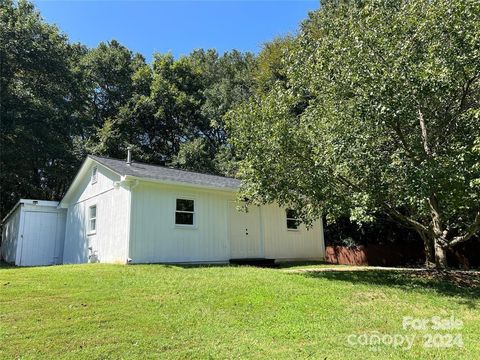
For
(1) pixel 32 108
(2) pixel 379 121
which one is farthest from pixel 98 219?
(1) pixel 32 108

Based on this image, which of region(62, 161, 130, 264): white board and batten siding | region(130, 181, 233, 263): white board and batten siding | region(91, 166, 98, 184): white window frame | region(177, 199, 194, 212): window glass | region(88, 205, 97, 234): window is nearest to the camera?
region(130, 181, 233, 263): white board and batten siding

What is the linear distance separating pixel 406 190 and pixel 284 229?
830 centimetres

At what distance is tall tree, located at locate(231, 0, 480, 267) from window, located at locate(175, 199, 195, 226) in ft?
9.21

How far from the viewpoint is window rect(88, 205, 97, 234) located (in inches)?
593

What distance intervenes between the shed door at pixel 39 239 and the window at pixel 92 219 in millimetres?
3422

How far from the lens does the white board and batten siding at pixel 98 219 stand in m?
12.7

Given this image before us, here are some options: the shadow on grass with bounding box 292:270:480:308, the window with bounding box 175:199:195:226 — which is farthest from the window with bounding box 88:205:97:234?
the shadow on grass with bounding box 292:270:480:308

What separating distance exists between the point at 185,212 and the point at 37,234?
8307 millimetres

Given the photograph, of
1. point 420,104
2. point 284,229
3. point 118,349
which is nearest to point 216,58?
point 284,229

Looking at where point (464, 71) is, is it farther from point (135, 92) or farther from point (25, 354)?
point (135, 92)

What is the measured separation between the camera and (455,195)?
8.38 meters

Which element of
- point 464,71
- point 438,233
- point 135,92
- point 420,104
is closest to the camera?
point 464,71

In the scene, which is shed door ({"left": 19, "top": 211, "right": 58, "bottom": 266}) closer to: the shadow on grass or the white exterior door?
the white exterior door

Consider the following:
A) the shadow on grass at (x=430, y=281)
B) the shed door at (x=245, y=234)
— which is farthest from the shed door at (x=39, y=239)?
the shadow on grass at (x=430, y=281)
